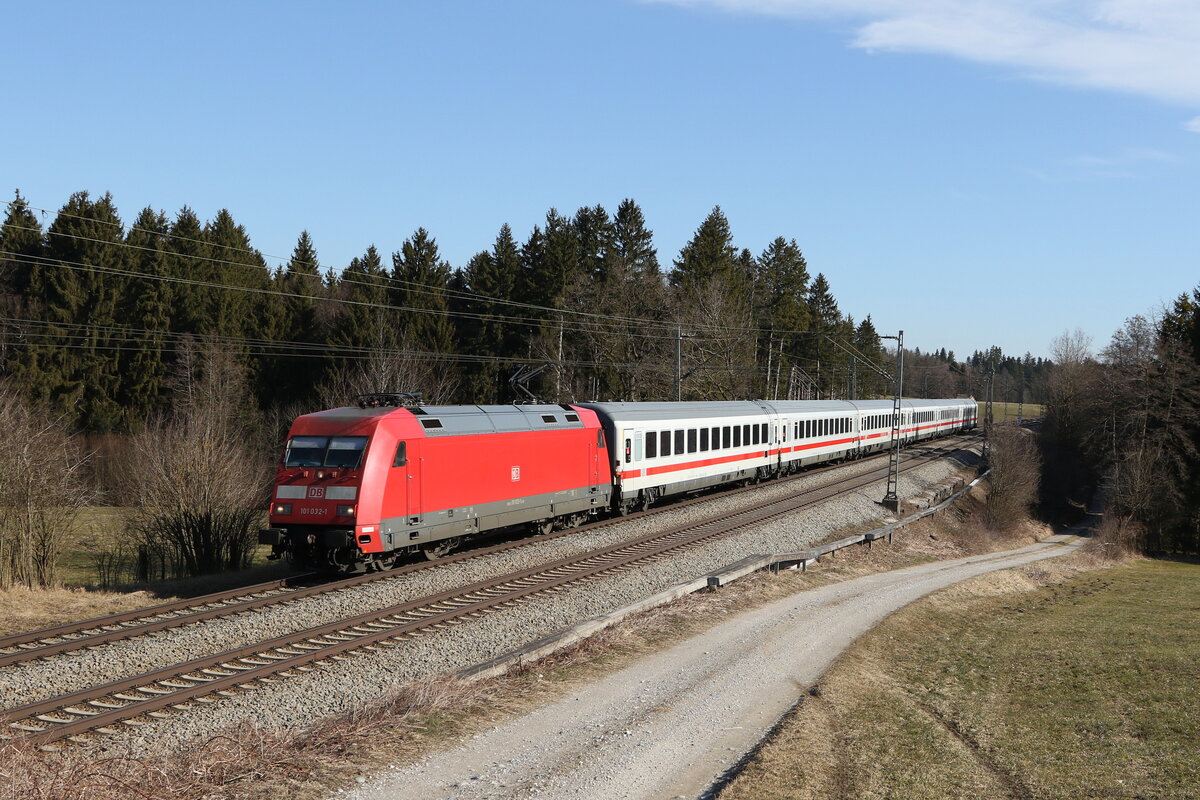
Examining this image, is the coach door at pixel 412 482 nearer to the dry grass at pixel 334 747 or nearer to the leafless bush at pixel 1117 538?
the dry grass at pixel 334 747

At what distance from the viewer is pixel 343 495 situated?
18.1m

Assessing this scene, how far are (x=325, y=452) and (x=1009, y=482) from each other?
39.8 meters

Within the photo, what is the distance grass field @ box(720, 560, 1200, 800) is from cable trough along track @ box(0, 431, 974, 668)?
9124 mm

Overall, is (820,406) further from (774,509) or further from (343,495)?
(343,495)

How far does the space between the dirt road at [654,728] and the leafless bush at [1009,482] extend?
108 feet

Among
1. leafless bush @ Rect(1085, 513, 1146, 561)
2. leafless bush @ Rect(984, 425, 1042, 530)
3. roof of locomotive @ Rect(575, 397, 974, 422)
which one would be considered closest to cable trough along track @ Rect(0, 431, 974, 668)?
roof of locomotive @ Rect(575, 397, 974, 422)

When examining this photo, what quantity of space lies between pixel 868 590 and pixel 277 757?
1616 centimetres

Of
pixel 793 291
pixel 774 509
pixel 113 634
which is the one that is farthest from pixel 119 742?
pixel 793 291

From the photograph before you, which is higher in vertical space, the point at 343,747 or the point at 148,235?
the point at 148,235

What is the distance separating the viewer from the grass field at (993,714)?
986cm

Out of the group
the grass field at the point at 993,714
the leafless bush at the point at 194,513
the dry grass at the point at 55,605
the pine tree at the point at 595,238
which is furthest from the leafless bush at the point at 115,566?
the pine tree at the point at 595,238

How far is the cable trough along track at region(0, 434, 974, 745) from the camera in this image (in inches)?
411

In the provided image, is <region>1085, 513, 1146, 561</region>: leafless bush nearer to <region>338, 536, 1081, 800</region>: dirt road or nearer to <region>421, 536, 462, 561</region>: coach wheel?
<region>421, 536, 462, 561</region>: coach wheel

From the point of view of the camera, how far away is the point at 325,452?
1877 centimetres
